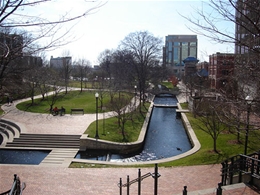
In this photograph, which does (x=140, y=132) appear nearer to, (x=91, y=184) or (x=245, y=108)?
(x=91, y=184)

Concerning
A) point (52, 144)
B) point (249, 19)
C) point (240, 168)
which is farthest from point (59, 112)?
point (249, 19)

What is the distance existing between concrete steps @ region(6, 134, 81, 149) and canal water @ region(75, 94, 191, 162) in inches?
53.8

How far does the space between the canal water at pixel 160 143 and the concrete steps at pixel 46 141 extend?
1.37 meters

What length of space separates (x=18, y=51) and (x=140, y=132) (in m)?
16.7

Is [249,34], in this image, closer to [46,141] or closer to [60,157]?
[60,157]

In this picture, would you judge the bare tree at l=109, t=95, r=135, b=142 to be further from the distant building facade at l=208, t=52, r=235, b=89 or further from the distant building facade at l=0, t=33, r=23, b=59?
the distant building facade at l=0, t=33, r=23, b=59

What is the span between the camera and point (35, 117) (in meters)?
25.5

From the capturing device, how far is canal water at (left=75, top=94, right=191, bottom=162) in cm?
1620

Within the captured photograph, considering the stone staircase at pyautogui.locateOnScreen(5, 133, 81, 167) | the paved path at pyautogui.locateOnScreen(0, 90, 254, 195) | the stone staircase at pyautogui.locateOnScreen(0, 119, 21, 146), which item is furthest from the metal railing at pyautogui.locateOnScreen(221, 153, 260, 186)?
the stone staircase at pyautogui.locateOnScreen(0, 119, 21, 146)

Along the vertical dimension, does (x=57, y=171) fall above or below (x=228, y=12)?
below

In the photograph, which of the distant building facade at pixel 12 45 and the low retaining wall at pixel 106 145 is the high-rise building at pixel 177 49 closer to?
the low retaining wall at pixel 106 145

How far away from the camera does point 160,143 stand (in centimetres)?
1952

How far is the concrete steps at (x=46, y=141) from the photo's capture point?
17375 mm

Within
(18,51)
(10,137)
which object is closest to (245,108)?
(18,51)
